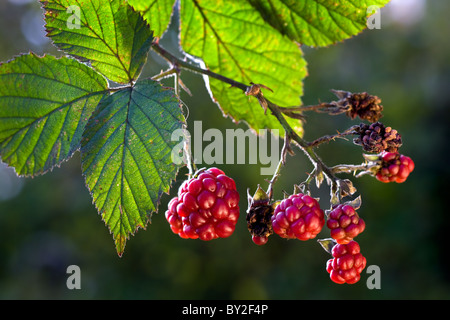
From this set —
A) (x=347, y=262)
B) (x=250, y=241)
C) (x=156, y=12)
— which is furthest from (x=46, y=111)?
(x=250, y=241)

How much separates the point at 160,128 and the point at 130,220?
0.48ft

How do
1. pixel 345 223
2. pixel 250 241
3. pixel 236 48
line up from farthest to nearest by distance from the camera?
pixel 250 241 → pixel 236 48 → pixel 345 223

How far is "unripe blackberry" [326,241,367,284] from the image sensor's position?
24.9 inches

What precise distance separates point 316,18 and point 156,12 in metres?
0.30

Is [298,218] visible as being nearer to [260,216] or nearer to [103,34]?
[260,216]

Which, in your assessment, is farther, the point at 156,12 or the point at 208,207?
the point at 156,12

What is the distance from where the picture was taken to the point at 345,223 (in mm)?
577

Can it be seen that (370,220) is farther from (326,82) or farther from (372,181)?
(326,82)

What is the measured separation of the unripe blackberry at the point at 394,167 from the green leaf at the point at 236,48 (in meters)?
0.26

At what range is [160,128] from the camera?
1.93ft

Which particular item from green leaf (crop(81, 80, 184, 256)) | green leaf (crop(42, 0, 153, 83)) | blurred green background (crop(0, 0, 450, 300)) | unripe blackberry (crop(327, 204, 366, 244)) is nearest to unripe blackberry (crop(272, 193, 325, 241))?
unripe blackberry (crop(327, 204, 366, 244))
